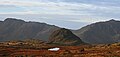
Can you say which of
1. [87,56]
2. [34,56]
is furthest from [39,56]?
[87,56]

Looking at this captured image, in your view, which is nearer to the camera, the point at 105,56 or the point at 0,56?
the point at 105,56

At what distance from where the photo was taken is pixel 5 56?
85562mm

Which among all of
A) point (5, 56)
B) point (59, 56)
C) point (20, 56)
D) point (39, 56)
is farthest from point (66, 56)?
point (5, 56)

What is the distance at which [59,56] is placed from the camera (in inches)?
3206

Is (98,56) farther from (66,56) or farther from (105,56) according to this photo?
(66,56)

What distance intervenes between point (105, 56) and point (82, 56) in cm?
695

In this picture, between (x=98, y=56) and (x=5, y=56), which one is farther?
(x=5, y=56)

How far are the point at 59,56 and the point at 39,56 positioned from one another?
5656mm

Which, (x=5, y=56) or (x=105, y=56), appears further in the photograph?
(x=5, y=56)

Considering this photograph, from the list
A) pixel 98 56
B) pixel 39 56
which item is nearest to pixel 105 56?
pixel 98 56

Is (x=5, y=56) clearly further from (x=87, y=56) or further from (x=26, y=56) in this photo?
(x=87, y=56)

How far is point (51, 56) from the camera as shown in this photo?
81.7m

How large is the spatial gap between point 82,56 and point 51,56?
856cm

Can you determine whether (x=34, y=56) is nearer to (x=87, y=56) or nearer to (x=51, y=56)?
(x=51, y=56)
